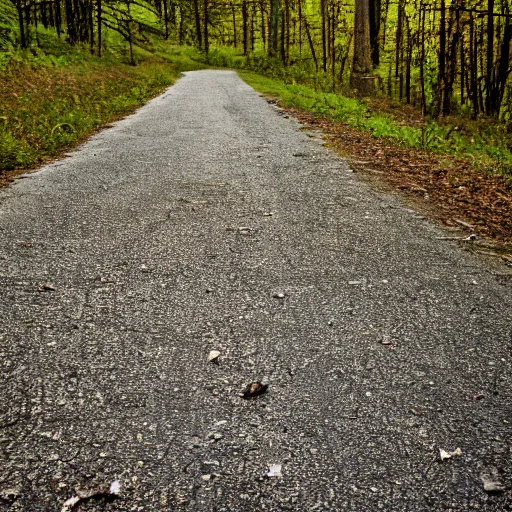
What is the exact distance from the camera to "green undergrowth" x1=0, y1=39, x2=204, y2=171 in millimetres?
7328

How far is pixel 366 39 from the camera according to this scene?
13.6 metres

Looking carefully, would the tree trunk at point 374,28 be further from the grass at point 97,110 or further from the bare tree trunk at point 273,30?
the bare tree trunk at point 273,30

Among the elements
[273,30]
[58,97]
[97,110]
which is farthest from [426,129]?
[273,30]

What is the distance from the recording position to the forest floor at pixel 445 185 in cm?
403

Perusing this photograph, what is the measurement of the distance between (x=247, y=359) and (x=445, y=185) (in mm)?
3922

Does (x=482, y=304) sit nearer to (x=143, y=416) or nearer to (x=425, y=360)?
(x=425, y=360)

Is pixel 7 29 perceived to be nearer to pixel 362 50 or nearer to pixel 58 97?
pixel 58 97

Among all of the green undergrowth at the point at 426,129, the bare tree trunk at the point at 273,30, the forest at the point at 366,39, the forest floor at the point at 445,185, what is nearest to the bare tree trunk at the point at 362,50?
the forest at the point at 366,39

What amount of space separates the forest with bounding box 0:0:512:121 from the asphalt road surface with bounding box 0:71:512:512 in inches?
110

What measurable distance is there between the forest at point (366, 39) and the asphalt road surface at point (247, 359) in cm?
280

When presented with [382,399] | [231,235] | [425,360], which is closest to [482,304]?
[425,360]

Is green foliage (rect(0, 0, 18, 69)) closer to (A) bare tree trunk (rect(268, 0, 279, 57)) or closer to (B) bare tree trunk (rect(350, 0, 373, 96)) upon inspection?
(B) bare tree trunk (rect(350, 0, 373, 96))

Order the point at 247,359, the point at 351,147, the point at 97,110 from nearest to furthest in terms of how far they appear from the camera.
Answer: the point at 247,359 → the point at 351,147 → the point at 97,110

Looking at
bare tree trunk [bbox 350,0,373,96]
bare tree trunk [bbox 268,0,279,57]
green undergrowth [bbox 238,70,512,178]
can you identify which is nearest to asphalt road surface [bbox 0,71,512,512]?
green undergrowth [bbox 238,70,512,178]
